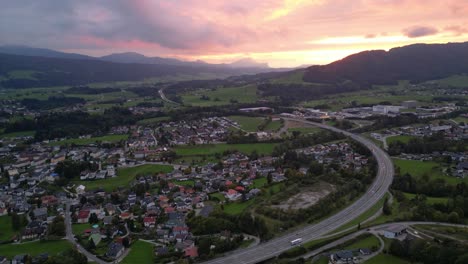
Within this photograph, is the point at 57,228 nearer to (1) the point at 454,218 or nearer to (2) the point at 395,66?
(1) the point at 454,218

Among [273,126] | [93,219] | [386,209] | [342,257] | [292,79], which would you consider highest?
[292,79]

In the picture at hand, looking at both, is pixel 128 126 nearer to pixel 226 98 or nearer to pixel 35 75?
pixel 226 98

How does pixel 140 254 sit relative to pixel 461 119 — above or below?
below

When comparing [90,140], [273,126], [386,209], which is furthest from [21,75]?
[386,209]

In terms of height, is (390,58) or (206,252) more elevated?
(390,58)

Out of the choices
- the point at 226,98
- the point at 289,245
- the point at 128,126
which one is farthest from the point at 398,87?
the point at 289,245

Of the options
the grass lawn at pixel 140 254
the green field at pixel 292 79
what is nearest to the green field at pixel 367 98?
the green field at pixel 292 79

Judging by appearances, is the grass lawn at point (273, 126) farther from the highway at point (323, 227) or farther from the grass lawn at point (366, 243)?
the grass lawn at point (366, 243)

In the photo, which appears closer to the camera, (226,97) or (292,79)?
(226,97)
